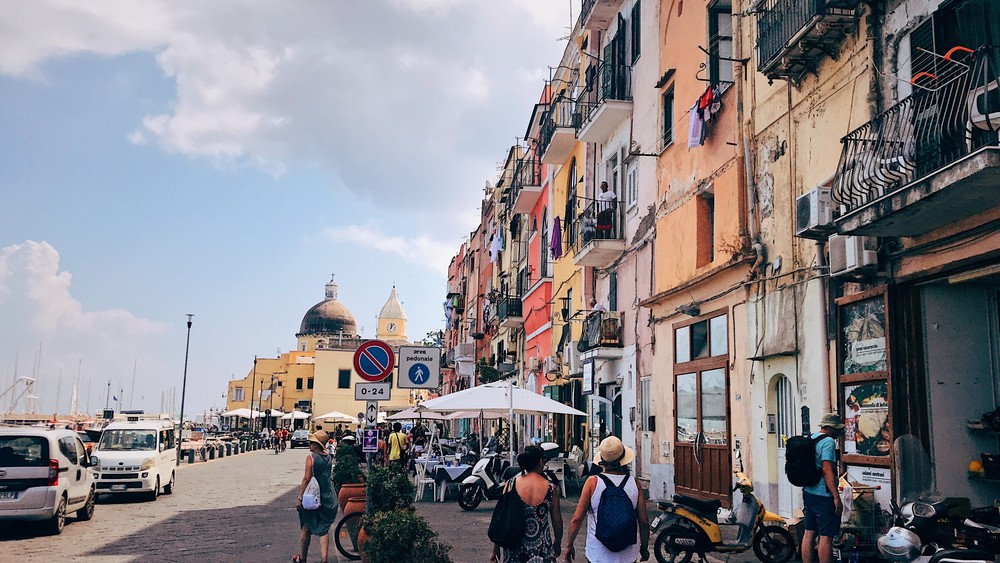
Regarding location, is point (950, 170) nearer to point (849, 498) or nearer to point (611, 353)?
point (849, 498)

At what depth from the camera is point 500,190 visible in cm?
4453

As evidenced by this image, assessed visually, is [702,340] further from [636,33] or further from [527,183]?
A: [527,183]

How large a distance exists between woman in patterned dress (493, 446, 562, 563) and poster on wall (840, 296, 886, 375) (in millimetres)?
5568

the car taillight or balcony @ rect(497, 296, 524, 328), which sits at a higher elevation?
balcony @ rect(497, 296, 524, 328)

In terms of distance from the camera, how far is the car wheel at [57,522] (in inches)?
550

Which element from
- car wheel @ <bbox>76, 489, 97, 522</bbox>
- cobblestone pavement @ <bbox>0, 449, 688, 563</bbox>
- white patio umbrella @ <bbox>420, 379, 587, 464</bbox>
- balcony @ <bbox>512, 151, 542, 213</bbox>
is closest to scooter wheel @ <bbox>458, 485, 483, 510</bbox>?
cobblestone pavement @ <bbox>0, 449, 688, 563</bbox>

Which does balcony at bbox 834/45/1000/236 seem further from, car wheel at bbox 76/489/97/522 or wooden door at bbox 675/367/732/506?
car wheel at bbox 76/489/97/522

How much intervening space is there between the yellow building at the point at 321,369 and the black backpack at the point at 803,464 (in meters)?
73.6

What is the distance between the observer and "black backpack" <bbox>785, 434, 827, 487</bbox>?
916 centimetres

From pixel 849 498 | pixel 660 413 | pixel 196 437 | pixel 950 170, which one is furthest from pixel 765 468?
pixel 196 437

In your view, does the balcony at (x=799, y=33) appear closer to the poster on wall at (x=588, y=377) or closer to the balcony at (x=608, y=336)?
the balcony at (x=608, y=336)

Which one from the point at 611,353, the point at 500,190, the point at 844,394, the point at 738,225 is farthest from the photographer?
the point at 500,190

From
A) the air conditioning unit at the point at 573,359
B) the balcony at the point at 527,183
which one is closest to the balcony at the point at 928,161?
the air conditioning unit at the point at 573,359

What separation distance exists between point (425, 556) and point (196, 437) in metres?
62.0
